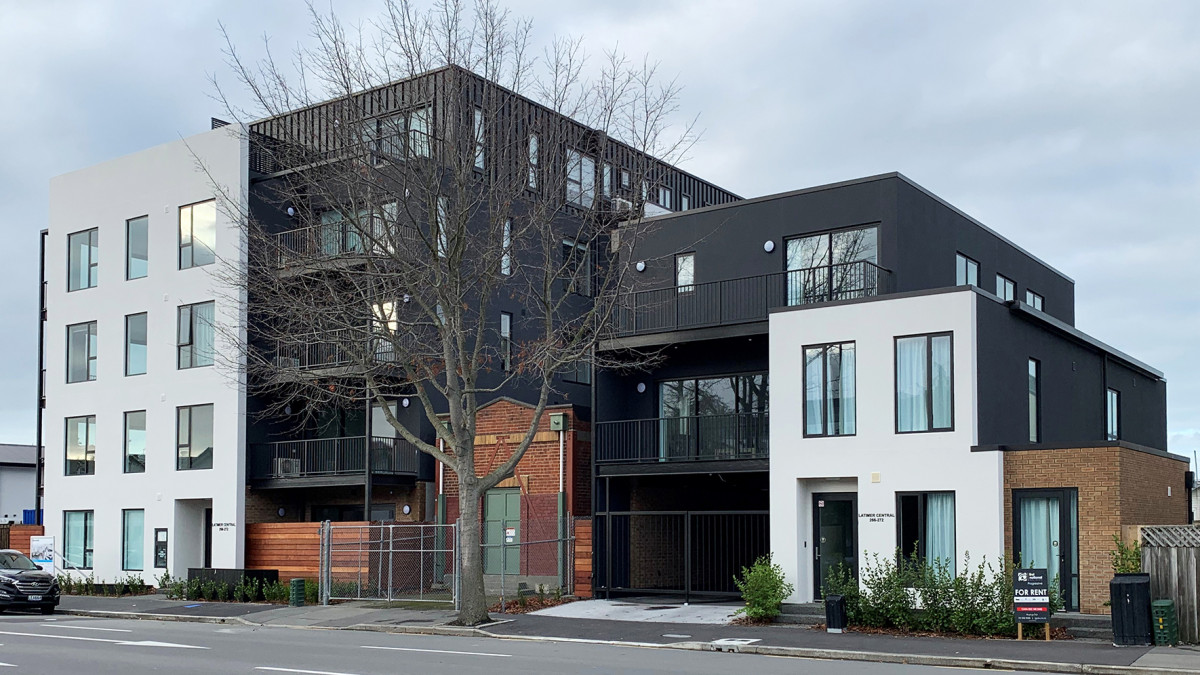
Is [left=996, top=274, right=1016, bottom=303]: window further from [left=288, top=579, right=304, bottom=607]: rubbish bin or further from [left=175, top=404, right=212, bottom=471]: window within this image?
[left=175, top=404, right=212, bottom=471]: window

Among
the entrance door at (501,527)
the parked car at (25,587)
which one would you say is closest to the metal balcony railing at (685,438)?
the entrance door at (501,527)

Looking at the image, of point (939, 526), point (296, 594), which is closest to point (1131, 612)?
point (939, 526)

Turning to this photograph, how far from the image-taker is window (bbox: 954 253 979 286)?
29062 mm

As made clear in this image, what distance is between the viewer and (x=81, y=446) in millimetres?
38906

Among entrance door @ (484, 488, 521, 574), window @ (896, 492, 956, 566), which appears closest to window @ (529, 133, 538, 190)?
entrance door @ (484, 488, 521, 574)

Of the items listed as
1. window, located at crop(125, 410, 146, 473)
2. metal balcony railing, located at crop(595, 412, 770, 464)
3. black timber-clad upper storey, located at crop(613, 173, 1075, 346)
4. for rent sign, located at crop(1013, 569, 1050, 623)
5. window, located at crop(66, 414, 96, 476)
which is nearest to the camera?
for rent sign, located at crop(1013, 569, 1050, 623)

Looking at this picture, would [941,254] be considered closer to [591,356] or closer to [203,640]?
[591,356]

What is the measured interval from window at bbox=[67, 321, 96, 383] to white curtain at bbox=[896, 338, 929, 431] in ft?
85.4

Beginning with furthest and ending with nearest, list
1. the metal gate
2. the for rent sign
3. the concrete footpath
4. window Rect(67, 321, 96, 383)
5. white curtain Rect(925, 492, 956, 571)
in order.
→ window Rect(67, 321, 96, 383)
the metal gate
white curtain Rect(925, 492, 956, 571)
the for rent sign
the concrete footpath

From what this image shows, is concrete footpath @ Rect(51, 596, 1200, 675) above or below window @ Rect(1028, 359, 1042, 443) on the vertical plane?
below

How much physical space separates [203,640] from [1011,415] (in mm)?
15439

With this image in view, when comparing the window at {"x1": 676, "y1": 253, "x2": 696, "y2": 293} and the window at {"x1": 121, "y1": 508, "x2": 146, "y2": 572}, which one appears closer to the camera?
the window at {"x1": 676, "y1": 253, "x2": 696, "y2": 293}

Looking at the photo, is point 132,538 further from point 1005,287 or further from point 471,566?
point 1005,287

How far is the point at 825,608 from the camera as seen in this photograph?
21.9 metres
